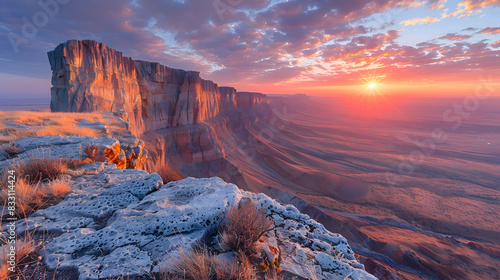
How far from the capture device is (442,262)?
13367mm

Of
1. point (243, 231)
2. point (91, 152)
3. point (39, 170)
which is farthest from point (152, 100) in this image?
point (243, 231)

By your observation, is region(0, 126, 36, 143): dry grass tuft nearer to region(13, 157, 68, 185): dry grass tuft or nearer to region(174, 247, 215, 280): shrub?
region(13, 157, 68, 185): dry grass tuft

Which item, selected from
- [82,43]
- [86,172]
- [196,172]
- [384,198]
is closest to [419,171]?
[384,198]

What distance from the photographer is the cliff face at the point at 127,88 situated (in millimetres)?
13984

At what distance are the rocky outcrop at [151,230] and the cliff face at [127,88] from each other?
54.0 ft

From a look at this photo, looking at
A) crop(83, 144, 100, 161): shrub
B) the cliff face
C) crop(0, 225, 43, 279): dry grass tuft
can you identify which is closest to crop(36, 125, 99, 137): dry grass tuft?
crop(83, 144, 100, 161): shrub

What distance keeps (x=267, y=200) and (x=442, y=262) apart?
19494 millimetres

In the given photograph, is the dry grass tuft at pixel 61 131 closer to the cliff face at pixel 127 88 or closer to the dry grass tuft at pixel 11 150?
the dry grass tuft at pixel 11 150

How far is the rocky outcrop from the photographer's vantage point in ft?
5.41

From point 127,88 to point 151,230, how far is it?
23.5m

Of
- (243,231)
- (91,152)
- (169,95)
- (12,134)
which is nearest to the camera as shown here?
(243,231)

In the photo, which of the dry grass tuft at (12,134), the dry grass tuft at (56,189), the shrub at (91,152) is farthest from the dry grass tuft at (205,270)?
the dry grass tuft at (12,134)

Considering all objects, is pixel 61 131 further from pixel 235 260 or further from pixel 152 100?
pixel 152 100

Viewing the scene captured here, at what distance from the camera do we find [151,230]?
2053mm
